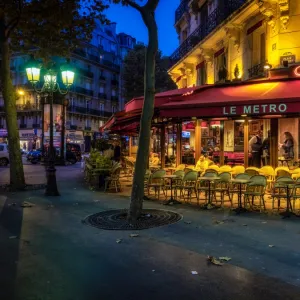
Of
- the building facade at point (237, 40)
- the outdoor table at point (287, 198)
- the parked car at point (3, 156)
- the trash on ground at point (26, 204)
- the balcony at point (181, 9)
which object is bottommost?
the trash on ground at point (26, 204)

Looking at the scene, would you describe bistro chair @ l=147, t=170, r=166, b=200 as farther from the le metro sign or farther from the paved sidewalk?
the le metro sign

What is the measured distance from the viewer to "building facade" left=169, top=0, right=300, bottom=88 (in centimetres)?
1348

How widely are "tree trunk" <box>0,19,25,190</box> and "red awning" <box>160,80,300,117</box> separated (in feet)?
20.5

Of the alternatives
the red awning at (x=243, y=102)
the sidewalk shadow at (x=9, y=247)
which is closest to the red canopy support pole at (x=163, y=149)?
the red awning at (x=243, y=102)

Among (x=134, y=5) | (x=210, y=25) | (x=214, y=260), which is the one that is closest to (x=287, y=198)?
(x=214, y=260)

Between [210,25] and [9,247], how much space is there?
53.9ft

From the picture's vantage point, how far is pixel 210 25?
19375mm

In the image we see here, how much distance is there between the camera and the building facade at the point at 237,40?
1348 centimetres

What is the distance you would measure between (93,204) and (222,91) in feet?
18.0

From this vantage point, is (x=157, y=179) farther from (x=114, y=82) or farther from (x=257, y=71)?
(x=114, y=82)

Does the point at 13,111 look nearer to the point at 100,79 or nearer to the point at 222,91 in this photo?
the point at 222,91

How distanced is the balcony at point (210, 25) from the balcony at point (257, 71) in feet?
9.89

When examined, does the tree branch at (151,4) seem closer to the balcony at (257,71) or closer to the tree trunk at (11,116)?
the balcony at (257,71)

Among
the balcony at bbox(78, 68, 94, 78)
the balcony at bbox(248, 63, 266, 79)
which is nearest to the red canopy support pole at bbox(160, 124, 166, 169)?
the balcony at bbox(248, 63, 266, 79)
